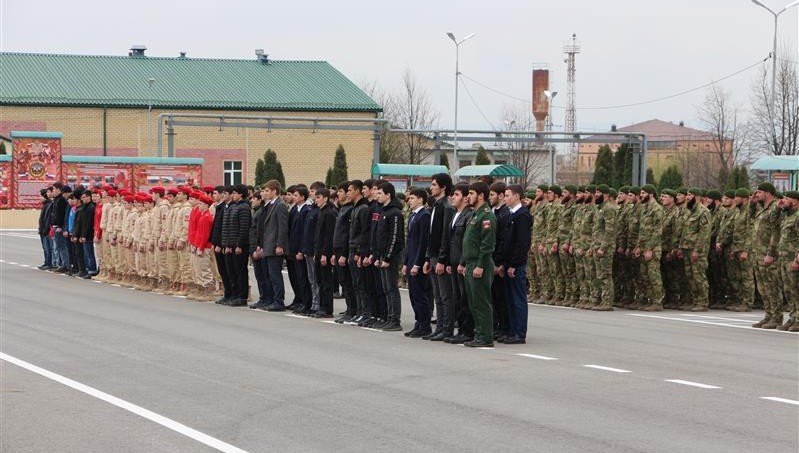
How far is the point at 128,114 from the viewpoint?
237 feet

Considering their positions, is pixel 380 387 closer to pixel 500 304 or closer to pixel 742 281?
pixel 500 304

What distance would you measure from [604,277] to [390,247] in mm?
5409

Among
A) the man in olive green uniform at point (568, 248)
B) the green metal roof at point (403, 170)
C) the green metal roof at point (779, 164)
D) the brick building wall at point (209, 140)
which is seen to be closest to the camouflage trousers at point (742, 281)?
the man in olive green uniform at point (568, 248)

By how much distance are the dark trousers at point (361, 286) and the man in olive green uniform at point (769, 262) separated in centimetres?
577

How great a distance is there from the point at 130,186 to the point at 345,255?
123 ft

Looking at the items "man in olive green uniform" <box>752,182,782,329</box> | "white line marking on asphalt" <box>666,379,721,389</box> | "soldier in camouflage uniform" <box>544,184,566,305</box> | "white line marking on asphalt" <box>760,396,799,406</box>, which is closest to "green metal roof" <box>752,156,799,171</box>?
"soldier in camouflage uniform" <box>544,184,566,305</box>

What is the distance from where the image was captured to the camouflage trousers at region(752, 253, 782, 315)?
1816cm

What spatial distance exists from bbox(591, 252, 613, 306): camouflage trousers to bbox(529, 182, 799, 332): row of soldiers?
0.02 metres

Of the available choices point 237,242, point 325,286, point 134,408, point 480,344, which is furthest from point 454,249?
point 237,242

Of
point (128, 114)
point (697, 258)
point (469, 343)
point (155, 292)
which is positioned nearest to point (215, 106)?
point (128, 114)

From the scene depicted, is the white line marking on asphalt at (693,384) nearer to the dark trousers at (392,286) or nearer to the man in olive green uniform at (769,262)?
the dark trousers at (392,286)

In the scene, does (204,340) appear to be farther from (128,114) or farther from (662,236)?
(128,114)

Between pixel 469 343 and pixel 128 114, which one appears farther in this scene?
pixel 128 114

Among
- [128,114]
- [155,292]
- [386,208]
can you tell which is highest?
[128,114]
